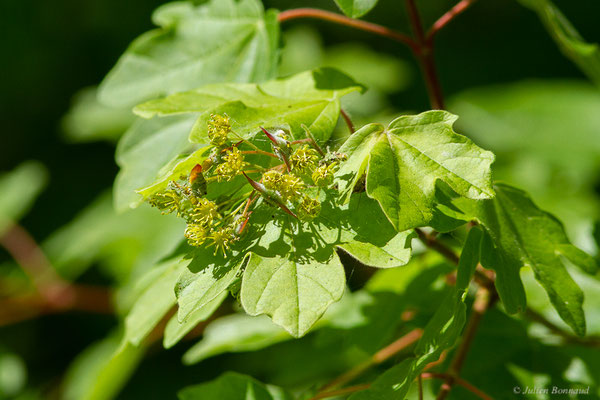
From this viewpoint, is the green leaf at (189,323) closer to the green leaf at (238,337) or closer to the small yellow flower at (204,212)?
the small yellow flower at (204,212)

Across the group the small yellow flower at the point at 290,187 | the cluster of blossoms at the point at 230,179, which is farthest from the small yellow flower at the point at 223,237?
the small yellow flower at the point at 290,187

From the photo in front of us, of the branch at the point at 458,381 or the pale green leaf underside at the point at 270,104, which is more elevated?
the pale green leaf underside at the point at 270,104

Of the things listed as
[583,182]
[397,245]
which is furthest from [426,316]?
[583,182]

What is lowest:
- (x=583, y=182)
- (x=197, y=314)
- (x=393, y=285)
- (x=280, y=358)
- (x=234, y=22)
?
(x=583, y=182)

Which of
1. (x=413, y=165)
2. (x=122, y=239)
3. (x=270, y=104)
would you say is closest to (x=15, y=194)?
(x=122, y=239)

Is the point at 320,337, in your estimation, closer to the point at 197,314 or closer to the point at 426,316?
the point at 426,316

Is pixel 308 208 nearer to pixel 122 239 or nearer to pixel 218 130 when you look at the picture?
pixel 218 130

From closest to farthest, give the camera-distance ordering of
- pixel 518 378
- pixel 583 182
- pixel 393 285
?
1. pixel 518 378
2. pixel 393 285
3. pixel 583 182

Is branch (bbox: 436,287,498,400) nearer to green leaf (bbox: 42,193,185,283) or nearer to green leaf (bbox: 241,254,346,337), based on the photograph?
green leaf (bbox: 241,254,346,337)
